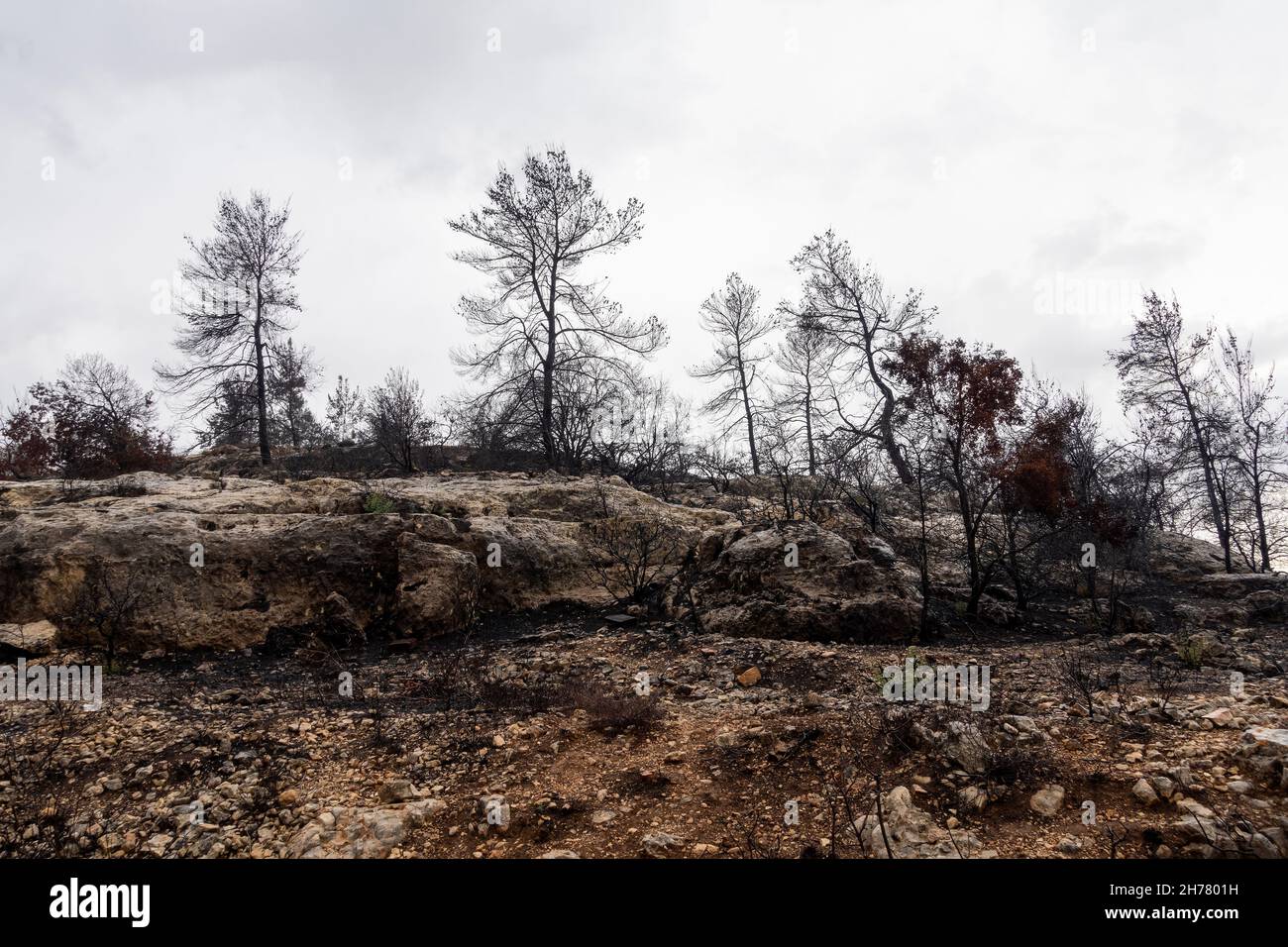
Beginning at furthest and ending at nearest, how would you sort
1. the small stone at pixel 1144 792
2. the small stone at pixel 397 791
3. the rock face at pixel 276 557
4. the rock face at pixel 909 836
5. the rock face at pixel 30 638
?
1. the rock face at pixel 276 557
2. the rock face at pixel 30 638
3. the small stone at pixel 397 791
4. the small stone at pixel 1144 792
5. the rock face at pixel 909 836

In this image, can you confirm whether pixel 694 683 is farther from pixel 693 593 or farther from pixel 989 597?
pixel 989 597

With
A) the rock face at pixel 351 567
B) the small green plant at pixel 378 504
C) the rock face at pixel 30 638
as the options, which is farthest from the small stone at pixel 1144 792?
the rock face at pixel 30 638

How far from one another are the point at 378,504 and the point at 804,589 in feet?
18.5

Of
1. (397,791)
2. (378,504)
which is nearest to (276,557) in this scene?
(378,504)

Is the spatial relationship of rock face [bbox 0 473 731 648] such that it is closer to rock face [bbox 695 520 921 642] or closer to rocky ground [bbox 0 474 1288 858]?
rocky ground [bbox 0 474 1288 858]

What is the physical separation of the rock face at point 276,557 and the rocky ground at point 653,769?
5.06 ft

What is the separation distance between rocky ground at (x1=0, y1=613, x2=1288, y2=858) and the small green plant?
10.3 ft

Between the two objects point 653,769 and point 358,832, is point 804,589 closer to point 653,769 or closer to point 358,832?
point 653,769

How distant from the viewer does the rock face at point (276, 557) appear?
679 cm

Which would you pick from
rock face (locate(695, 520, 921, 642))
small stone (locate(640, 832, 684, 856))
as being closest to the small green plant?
rock face (locate(695, 520, 921, 642))

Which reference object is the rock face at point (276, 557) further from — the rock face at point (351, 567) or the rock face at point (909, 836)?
the rock face at point (909, 836)

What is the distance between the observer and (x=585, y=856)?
3.15 metres

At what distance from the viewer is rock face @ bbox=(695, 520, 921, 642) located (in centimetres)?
715
